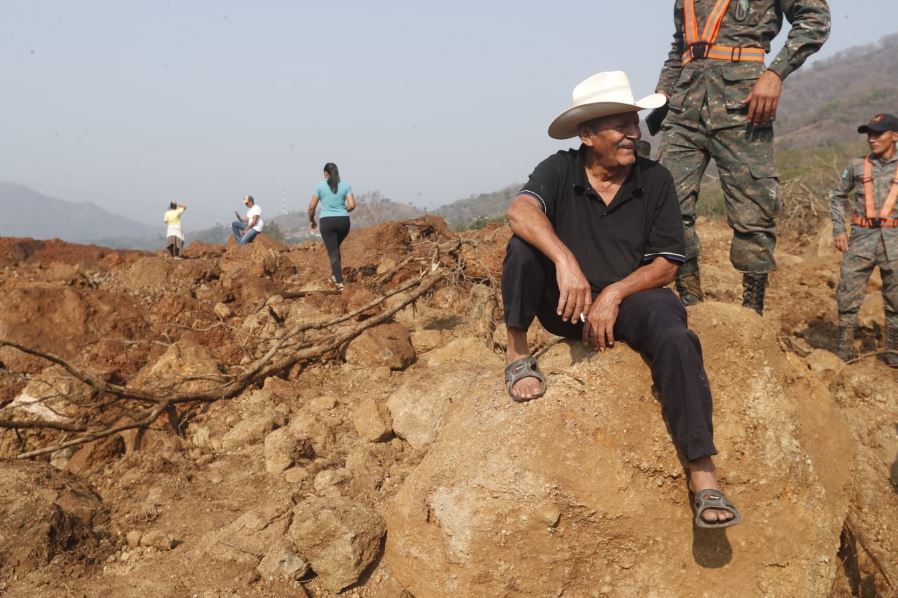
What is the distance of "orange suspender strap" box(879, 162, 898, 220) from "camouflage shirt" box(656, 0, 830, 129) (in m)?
2.11

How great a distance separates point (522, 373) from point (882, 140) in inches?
166

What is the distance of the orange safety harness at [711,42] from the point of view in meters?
3.54

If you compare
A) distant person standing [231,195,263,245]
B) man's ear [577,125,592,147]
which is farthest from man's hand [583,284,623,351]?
distant person standing [231,195,263,245]

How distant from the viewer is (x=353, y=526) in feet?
8.97

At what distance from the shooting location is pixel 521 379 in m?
2.47

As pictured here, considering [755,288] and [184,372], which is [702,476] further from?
[184,372]

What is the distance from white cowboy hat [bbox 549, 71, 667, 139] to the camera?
244 cm

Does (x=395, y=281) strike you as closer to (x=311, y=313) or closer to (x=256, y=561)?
(x=311, y=313)

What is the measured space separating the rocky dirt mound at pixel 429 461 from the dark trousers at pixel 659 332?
0.16m

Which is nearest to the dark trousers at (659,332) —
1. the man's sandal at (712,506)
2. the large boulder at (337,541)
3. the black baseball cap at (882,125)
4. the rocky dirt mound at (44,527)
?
the man's sandal at (712,506)

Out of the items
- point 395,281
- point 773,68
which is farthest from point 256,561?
point 395,281

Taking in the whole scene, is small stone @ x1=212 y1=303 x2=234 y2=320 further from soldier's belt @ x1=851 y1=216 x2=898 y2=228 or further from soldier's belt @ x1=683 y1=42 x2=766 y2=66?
soldier's belt @ x1=851 y1=216 x2=898 y2=228

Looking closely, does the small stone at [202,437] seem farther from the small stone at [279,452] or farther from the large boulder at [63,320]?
the large boulder at [63,320]

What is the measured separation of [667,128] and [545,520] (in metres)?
2.48
